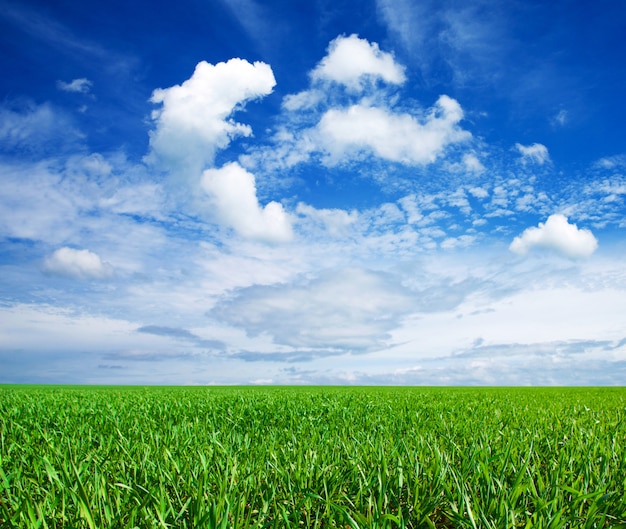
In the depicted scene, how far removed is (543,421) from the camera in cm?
755

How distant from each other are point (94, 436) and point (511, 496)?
527 cm

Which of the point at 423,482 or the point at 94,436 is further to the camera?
the point at 94,436

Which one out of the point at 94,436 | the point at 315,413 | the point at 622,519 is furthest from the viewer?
the point at 315,413

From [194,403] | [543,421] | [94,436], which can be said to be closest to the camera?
[94,436]

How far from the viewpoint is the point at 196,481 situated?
10.7 ft

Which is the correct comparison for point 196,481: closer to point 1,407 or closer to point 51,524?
point 51,524

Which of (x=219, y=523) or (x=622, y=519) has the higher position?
(x=219, y=523)

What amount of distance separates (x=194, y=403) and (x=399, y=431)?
5.68m

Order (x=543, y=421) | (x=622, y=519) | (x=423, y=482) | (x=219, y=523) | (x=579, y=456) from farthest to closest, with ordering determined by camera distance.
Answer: (x=543, y=421), (x=579, y=456), (x=423, y=482), (x=622, y=519), (x=219, y=523)

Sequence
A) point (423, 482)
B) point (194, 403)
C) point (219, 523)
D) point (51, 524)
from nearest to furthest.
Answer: point (219, 523) < point (51, 524) < point (423, 482) < point (194, 403)

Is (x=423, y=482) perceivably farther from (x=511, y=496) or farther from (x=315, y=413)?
(x=315, y=413)

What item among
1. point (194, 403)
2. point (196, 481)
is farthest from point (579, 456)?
point (194, 403)

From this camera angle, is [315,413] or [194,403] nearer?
[315,413]

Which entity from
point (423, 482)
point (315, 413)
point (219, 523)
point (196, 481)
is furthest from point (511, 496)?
point (315, 413)
